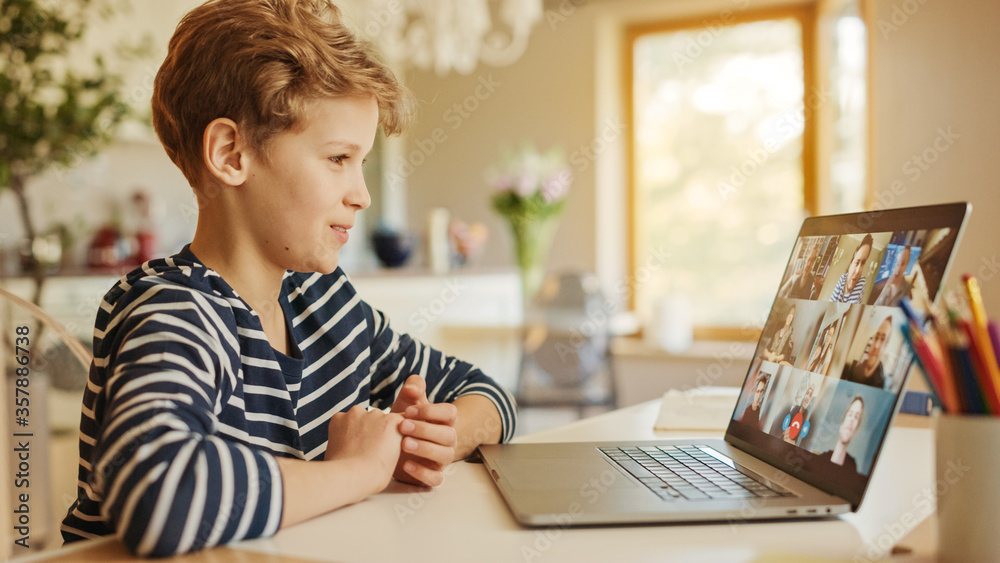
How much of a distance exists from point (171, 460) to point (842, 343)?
53 centimetres

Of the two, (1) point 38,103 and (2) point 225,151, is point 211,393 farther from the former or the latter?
(1) point 38,103

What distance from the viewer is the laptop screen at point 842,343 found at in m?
0.60

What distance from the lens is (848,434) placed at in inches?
24.9

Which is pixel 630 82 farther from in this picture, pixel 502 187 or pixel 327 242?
pixel 327 242

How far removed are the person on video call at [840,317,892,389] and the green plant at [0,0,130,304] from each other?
7.14ft

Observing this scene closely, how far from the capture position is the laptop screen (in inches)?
23.7

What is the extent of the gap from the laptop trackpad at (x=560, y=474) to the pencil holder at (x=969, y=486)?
247mm

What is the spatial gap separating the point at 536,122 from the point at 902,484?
3.42 metres

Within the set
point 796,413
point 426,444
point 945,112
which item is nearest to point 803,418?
point 796,413

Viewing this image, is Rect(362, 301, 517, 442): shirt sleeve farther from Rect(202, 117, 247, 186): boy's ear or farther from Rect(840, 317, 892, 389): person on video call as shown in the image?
Rect(840, 317, 892, 389): person on video call

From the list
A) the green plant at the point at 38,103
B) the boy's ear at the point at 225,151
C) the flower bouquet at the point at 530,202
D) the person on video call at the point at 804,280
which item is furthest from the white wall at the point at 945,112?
the green plant at the point at 38,103

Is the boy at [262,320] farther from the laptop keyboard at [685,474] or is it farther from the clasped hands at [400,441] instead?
the laptop keyboard at [685,474]

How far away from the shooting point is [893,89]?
1823 mm

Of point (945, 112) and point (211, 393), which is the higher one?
point (945, 112)
